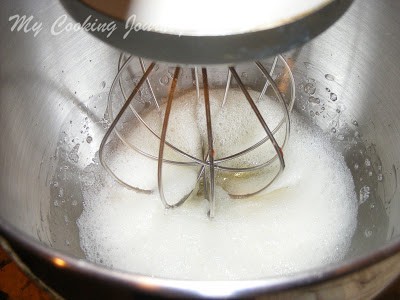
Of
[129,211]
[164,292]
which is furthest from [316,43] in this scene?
[164,292]

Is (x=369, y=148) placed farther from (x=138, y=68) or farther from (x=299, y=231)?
(x=138, y=68)

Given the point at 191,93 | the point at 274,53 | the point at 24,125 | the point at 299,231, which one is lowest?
the point at 299,231

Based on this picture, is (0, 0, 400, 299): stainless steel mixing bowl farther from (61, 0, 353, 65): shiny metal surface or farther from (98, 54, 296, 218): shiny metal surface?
(61, 0, 353, 65): shiny metal surface

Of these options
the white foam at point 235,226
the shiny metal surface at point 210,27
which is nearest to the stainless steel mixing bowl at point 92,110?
the white foam at point 235,226

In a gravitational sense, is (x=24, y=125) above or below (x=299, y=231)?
above

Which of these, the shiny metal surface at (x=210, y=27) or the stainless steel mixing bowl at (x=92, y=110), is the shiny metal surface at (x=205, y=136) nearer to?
the stainless steel mixing bowl at (x=92, y=110)

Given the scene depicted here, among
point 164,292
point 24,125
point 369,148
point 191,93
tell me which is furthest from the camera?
point 191,93

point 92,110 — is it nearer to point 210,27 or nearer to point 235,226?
point 235,226

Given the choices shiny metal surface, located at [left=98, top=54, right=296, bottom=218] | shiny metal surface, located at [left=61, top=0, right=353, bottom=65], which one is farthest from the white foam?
shiny metal surface, located at [left=61, top=0, right=353, bottom=65]

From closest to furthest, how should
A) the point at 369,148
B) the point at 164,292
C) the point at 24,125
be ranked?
the point at 164,292 → the point at 24,125 → the point at 369,148
